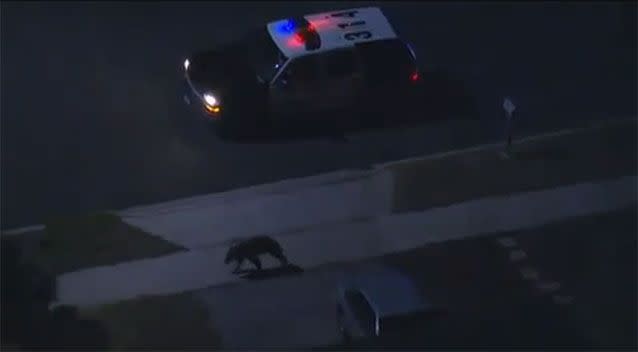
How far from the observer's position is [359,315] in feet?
51.1

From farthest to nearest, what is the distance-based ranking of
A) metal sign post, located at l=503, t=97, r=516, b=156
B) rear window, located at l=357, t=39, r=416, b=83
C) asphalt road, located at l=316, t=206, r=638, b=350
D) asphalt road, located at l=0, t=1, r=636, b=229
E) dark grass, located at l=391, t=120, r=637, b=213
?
rear window, located at l=357, t=39, r=416, b=83 < metal sign post, located at l=503, t=97, r=516, b=156 < asphalt road, located at l=0, t=1, r=636, b=229 < dark grass, located at l=391, t=120, r=637, b=213 < asphalt road, located at l=316, t=206, r=638, b=350

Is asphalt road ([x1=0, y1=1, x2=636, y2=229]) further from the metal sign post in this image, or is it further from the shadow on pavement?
the shadow on pavement

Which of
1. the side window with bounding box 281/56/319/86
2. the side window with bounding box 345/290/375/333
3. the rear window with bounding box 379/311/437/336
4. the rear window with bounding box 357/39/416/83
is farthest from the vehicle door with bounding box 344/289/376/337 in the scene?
the rear window with bounding box 357/39/416/83

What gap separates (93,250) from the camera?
16.9 metres

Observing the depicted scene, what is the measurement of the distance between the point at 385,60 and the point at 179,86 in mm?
3760

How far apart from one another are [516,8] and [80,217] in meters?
9.79

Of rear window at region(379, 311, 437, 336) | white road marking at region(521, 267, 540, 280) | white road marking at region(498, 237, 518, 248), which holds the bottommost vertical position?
rear window at region(379, 311, 437, 336)

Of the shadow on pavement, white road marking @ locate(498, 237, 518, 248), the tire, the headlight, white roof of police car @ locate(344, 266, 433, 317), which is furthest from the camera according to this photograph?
the headlight

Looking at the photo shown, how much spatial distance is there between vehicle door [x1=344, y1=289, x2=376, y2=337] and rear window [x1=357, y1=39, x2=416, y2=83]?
15.4 feet

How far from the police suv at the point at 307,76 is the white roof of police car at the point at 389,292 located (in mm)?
3730

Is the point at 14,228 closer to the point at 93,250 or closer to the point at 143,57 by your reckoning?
the point at 93,250

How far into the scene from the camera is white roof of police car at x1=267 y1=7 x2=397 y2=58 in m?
18.7

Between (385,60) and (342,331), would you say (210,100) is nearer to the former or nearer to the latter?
(385,60)

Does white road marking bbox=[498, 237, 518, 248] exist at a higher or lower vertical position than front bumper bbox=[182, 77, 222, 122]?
lower
